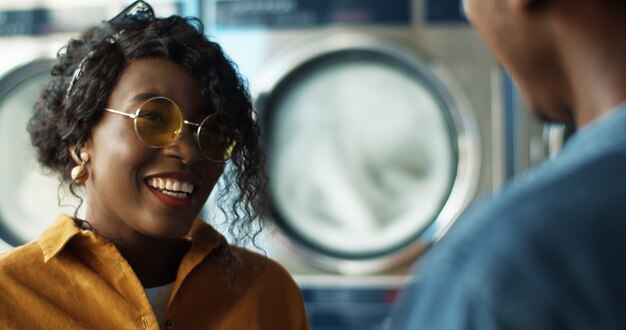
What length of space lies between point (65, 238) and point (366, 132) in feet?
6.57

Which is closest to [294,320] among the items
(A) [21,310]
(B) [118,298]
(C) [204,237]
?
(C) [204,237]

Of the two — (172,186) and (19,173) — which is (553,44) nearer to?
(172,186)

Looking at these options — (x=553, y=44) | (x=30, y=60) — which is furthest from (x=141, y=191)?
(x=30, y=60)

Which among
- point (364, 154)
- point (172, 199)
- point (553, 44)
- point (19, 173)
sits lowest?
point (19, 173)

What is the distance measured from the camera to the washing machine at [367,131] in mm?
3207

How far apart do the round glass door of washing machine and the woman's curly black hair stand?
1634 millimetres

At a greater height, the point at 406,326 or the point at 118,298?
the point at 406,326

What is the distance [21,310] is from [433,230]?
6.73 feet

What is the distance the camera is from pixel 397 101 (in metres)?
3.32

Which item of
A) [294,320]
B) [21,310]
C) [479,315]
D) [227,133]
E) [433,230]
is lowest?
[433,230]

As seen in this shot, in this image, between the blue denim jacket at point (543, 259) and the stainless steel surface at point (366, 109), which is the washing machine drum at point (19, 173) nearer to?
the stainless steel surface at point (366, 109)

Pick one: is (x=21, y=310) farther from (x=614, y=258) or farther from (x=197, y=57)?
(x=614, y=258)

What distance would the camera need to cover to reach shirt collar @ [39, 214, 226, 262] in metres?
1.44

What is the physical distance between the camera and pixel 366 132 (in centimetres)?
333
